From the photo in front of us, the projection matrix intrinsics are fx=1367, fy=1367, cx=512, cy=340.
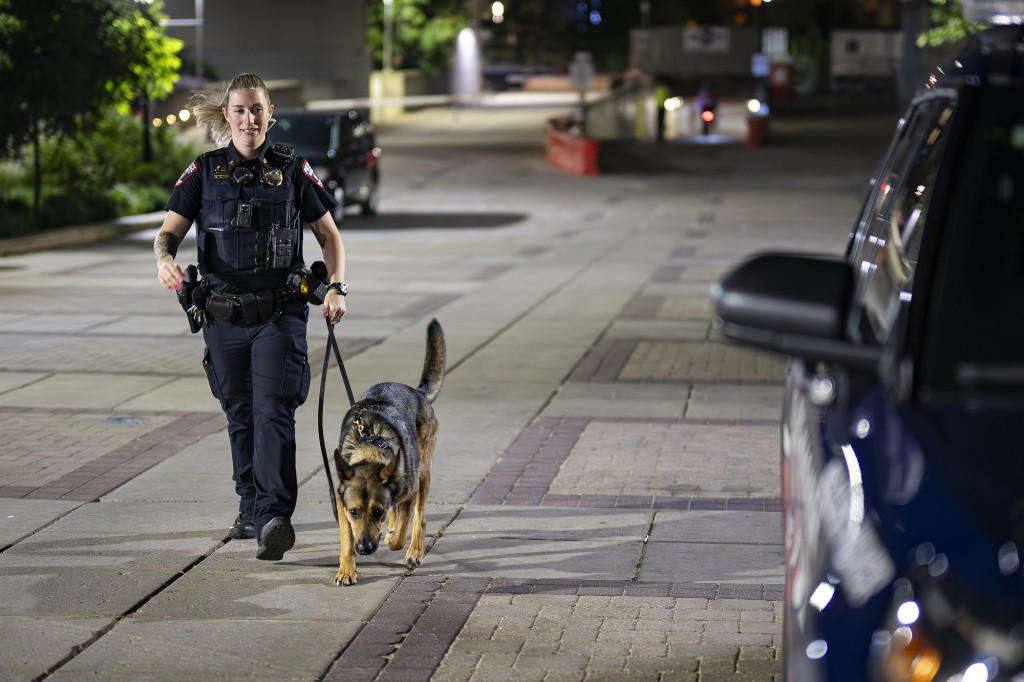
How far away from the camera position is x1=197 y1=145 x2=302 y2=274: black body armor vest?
Result: 5.68 meters

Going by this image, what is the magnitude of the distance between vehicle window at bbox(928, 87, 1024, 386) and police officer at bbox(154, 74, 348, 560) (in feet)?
11.8

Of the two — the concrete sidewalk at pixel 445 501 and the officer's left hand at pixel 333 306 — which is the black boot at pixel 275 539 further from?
the officer's left hand at pixel 333 306

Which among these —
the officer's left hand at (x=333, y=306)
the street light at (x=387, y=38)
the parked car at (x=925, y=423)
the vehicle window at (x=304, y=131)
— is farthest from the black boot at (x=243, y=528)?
the street light at (x=387, y=38)

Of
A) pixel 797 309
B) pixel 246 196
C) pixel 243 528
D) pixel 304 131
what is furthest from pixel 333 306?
pixel 304 131

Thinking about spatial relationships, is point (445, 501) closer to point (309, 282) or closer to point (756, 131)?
point (309, 282)

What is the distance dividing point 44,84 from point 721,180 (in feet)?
63.9

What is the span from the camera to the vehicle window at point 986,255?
7.98 ft

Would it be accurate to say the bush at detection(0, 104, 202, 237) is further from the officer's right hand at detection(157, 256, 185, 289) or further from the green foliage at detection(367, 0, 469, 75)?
the green foliage at detection(367, 0, 469, 75)

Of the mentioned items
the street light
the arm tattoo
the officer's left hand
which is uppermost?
the street light

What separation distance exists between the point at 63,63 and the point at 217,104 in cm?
1564

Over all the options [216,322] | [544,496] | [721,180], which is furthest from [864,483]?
[721,180]

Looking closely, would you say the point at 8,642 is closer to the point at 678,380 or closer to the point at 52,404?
the point at 52,404

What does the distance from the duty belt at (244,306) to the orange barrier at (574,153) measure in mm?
31374

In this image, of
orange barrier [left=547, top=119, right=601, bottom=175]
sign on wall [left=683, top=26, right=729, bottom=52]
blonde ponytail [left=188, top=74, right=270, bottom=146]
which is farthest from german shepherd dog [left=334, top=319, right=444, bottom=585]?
sign on wall [left=683, top=26, right=729, bottom=52]
